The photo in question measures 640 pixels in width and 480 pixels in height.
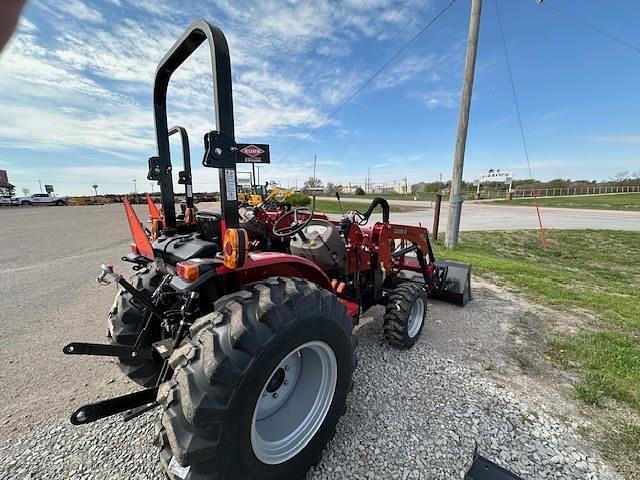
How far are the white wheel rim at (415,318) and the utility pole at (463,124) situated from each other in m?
4.92

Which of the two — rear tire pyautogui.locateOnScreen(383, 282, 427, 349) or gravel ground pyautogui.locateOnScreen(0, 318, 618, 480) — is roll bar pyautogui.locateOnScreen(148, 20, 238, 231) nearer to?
gravel ground pyautogui.locateOnScreen(0, 318, 618, 480)

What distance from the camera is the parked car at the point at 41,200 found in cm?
3380

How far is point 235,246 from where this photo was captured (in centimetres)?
147

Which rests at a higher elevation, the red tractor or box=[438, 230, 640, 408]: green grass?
the red tractor

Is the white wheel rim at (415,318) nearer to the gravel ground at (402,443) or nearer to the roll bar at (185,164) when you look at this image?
the gravel ground at (402,443)

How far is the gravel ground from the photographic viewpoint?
5.70ft

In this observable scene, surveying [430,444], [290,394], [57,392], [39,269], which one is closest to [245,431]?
[290,394]

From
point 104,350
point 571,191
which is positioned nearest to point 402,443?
point 104,350

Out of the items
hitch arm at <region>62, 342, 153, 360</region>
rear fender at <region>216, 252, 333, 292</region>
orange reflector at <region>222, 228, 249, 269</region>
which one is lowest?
hitch arm at <region>62, 342, 153, 360</region>

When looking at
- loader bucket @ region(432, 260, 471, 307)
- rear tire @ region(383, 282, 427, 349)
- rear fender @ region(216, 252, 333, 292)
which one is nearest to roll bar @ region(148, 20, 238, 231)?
rear fender @ region(216, 252, 333, 292)

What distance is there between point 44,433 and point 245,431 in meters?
1.65

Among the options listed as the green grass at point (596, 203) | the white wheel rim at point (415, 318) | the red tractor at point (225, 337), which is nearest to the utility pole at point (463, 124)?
the white wheel rim at point (415, 318)

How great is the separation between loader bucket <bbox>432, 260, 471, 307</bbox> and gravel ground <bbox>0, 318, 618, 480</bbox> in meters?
1.79

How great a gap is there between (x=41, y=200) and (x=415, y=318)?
46.1 m
